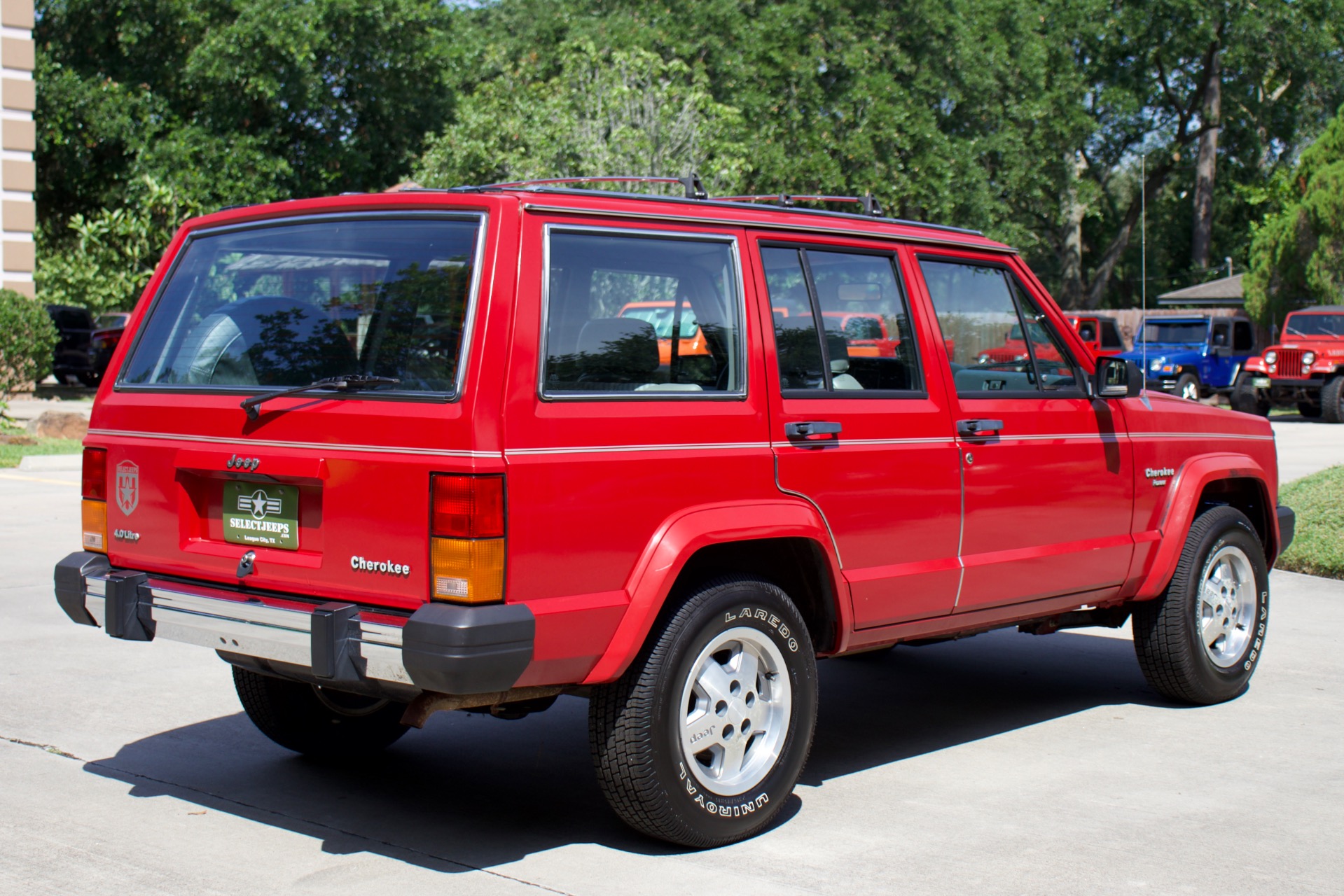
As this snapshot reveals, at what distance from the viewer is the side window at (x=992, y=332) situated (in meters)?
5.46

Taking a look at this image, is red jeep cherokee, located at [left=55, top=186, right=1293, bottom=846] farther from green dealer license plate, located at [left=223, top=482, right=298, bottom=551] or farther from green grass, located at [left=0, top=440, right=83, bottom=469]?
green grass, located at [left=0, top=440, right=83, bottom=469]

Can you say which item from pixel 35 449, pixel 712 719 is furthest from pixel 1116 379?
pixel 35 449

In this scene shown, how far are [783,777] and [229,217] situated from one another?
2.70 metres

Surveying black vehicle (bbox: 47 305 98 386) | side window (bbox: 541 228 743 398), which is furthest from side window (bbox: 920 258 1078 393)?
black vehicle (bbox: 47 305 98 386)

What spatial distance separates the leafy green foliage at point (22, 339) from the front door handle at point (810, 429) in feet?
63.5

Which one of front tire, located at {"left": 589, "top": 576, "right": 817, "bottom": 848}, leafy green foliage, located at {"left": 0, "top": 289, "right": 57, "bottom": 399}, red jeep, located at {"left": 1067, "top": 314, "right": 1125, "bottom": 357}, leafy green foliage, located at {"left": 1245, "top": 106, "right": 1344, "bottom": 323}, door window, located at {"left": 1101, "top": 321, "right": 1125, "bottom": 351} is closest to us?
front tire, located at {"left": 589, "top": 576, "right": 817, "bottom": 848}

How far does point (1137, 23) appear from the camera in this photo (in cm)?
4428

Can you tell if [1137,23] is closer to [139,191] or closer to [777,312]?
[139,191]

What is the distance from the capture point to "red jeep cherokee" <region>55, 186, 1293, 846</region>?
3.99 meters

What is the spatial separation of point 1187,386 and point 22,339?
21.3 metres

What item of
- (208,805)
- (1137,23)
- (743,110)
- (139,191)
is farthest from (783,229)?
(1137,23)

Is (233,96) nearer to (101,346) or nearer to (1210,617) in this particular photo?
(101,346)

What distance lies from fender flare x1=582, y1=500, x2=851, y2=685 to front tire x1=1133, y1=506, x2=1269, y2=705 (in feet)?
7.67

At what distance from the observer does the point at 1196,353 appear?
93.8ft
